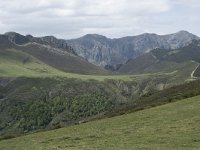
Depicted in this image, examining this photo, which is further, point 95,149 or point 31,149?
point 31,149

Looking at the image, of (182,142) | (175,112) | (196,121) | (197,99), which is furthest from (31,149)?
(197,99)

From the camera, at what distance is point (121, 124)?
166 feet

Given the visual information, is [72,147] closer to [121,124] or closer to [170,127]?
[170,127]

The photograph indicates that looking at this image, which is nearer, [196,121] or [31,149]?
[31,149]

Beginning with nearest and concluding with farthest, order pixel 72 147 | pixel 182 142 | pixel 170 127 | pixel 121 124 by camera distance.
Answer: pixel 182 142 < pixel 72 147 < pixel 170 127 < pixel 121 124

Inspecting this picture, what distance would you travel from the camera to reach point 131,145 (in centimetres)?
3491

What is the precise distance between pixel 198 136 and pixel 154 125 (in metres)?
9.94

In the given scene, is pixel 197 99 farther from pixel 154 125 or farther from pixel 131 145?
pixel 131 145

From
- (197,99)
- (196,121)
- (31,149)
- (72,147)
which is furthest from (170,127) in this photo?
(197,99)

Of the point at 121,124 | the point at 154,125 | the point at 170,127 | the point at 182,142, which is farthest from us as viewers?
the point at 121,124

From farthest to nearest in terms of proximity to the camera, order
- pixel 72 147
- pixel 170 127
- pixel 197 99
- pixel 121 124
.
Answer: pixel 197 99 < pixel 121 124 < pixel 170 127 < pixel 72 147

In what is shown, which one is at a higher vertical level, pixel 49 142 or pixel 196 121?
pixel 196 121

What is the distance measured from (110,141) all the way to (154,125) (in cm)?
874

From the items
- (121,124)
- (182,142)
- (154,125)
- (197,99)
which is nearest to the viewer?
(182,142)
